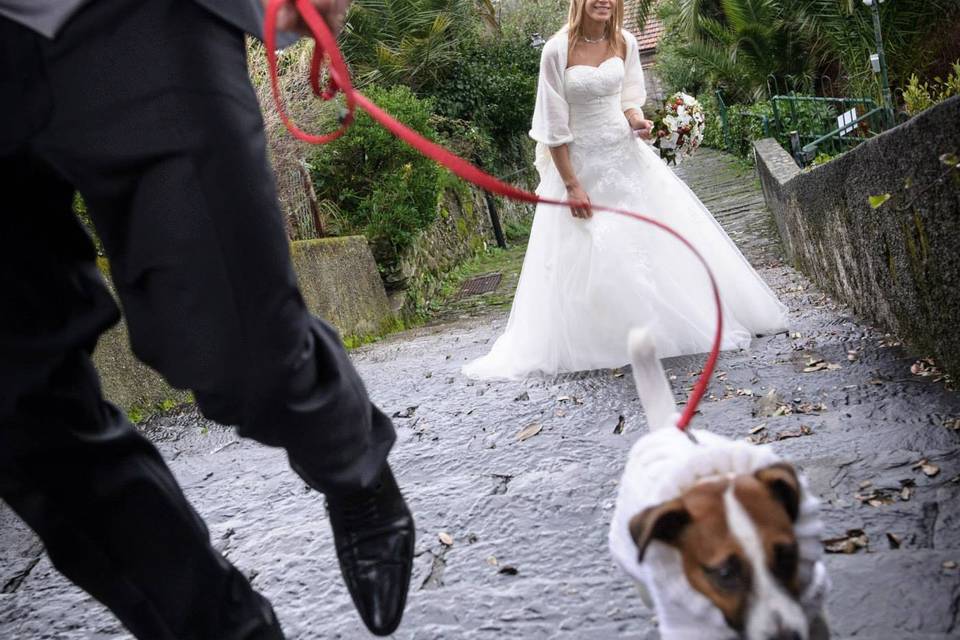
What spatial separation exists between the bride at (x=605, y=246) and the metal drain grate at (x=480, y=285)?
15.9 feet

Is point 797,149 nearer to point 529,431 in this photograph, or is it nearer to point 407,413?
point 407,413

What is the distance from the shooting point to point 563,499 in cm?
258

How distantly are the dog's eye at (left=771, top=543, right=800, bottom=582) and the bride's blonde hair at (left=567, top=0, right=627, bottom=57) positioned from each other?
13.4 ft

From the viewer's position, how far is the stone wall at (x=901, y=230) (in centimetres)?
244

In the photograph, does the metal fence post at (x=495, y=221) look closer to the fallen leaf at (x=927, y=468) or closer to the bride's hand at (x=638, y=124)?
the bride's hand at (x=638, y=124)

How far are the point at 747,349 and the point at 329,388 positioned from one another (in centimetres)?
312

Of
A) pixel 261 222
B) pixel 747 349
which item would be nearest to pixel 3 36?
pixel 261 222

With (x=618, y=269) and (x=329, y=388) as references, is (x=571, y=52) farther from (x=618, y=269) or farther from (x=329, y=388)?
(x=329, y=388)

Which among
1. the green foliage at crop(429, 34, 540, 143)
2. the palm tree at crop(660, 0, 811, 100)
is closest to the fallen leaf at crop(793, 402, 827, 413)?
Result: the green foliage at crop(429, 34, 540, 143)

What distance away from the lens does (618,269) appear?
4.69 metres

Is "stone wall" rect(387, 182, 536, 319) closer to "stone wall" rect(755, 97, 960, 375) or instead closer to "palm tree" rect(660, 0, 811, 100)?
"stone wall" rect(755, 97, 960, 375)

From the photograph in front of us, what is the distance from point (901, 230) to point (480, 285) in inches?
301

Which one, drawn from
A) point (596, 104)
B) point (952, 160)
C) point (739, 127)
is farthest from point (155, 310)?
point (739, 127)

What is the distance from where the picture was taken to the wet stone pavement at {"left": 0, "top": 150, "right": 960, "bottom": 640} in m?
1.92
